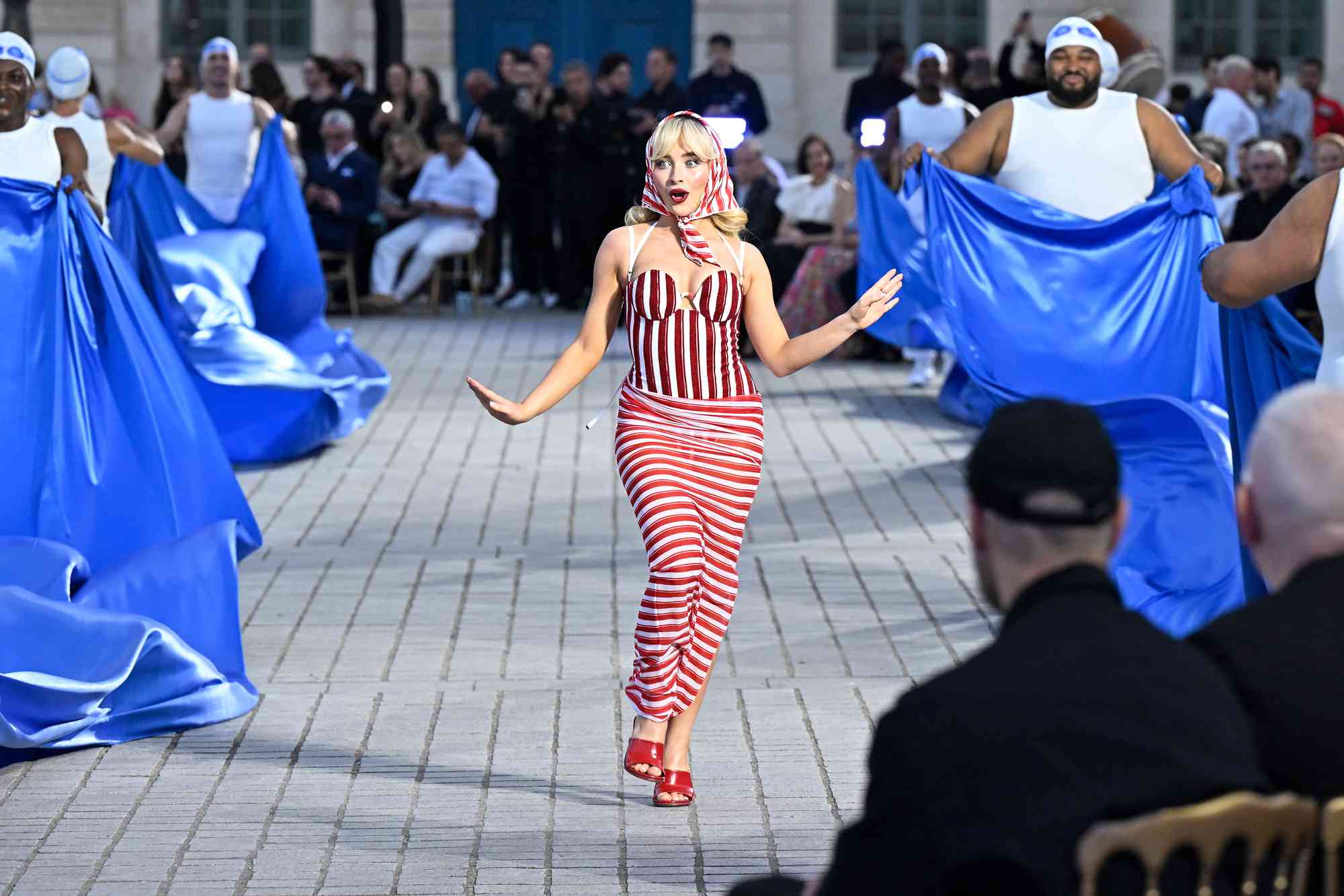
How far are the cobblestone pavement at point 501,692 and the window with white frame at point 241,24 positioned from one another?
47.2 ft

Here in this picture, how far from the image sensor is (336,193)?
1630 centimetres

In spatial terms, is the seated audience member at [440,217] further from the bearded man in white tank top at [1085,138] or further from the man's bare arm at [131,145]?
the bearded man in white tank top at [1085,138]

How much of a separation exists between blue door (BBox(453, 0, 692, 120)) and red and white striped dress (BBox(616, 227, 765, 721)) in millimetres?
19283

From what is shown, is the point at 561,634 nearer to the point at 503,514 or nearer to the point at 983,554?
the point at 503,514

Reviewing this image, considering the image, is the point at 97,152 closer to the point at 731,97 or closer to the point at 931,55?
the point at 931,55

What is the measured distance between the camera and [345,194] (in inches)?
643

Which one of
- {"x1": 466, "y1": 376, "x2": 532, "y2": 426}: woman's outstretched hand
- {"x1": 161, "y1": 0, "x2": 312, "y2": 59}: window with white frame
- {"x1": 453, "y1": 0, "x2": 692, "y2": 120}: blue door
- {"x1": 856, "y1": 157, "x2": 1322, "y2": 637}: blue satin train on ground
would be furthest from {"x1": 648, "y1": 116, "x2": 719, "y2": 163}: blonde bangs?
{"x1": 161, "y1": 0, "x2": 312, "y2": 59}: window with white frame

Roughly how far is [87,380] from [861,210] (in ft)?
21.8

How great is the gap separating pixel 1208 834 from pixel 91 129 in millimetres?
8207

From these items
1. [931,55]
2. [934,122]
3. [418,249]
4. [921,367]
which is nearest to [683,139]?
[921,367]

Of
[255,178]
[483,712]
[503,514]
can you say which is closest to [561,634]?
[483,712]

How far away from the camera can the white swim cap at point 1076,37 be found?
7.71 m

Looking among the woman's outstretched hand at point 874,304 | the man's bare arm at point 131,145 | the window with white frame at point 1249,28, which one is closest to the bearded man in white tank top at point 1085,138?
the woman's outstretched hand at point 874,304

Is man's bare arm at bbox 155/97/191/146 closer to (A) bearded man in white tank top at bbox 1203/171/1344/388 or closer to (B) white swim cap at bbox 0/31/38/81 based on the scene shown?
(B) white swim cap at bbox 0/31/38/81
